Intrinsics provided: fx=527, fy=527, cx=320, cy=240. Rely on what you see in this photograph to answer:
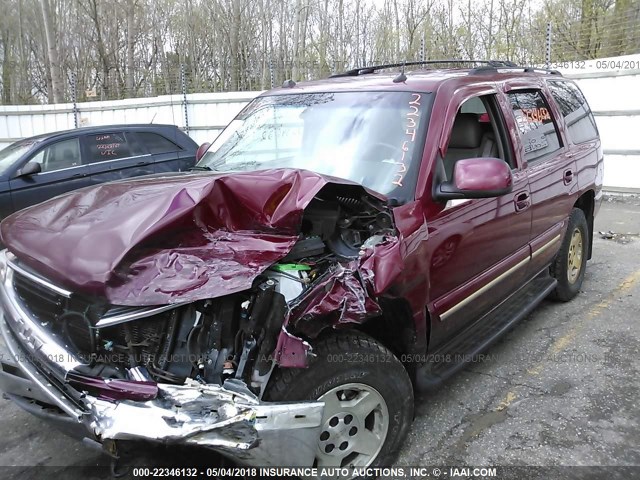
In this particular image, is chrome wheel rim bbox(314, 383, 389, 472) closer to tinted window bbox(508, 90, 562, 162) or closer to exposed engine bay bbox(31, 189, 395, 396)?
exposed engine bay bbox(31, 189, 395, 396)

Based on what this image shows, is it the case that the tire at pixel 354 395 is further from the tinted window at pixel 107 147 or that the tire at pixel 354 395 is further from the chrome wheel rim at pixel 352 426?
the tinted window at pixel 107 147

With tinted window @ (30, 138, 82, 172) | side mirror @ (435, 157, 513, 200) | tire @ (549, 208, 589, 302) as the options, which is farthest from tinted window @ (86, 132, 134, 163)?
side mirror @ (435, 157, 513, 200)

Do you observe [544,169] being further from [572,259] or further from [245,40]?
[245,40]

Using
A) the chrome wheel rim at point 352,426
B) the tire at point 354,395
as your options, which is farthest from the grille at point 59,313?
the chrome wheel rim at point 352,426

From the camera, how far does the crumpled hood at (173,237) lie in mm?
2066

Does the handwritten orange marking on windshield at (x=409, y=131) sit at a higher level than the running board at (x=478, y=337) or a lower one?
higher

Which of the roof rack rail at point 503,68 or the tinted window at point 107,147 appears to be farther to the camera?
the tinted window at point 107,147

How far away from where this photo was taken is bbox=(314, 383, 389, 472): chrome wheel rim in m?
2.33

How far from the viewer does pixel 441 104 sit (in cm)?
298

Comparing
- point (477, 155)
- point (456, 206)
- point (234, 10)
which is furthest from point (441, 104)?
point (234, 10)

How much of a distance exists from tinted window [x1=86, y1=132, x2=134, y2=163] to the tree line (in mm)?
5022

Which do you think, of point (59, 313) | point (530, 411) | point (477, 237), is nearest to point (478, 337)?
point (530, 411)

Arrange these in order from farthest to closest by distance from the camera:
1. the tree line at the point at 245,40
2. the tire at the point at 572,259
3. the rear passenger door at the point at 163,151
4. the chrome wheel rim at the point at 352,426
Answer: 1. the tree line at the point at 245,40
2. the rear passenger door at the point at 163,151
3. the tire at the point at 572,259
4. the chrome wheel rim at the point at 352,426

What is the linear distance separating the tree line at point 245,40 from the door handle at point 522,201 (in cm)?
A: 885
